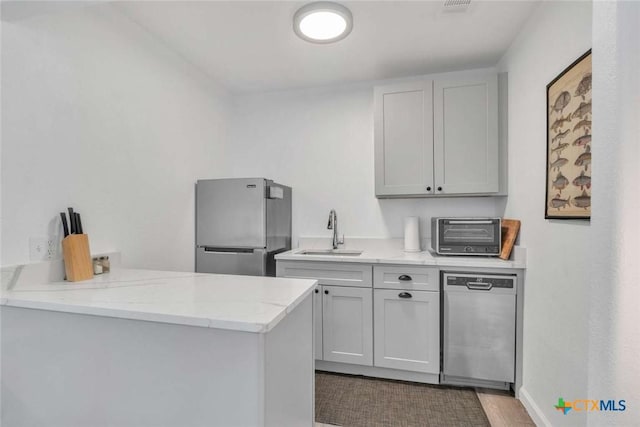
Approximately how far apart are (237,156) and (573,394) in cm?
308

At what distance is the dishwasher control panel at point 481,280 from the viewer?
2.00m

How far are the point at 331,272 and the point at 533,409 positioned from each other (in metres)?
1.47

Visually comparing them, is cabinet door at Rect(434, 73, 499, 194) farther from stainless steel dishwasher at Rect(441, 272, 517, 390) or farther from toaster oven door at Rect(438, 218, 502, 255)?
stainless steel dishwasher at Rect(441, 272, 517, 390)

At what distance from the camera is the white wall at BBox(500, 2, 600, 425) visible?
4.46 ft

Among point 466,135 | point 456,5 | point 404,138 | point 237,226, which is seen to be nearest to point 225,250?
point 237,226

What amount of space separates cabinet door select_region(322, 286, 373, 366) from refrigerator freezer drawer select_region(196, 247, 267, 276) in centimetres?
56

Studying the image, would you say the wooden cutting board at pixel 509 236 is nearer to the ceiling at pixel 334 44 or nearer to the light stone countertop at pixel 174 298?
the ceiling at pixel 334 44

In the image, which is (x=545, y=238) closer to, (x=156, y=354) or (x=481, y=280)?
(x=481, y=280)

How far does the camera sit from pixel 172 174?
2324 mm

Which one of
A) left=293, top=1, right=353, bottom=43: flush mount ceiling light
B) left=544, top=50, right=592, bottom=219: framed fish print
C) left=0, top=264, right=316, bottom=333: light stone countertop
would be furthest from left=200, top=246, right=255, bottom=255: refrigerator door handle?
left=544, top=50, right=592, bottom=219: framed fish print

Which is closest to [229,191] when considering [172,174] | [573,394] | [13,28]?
[172,174]

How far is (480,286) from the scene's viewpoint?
2041 millimetres

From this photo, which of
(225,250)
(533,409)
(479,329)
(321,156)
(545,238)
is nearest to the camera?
(545,238)

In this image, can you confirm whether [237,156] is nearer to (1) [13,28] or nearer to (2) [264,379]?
(1) [13,28]
